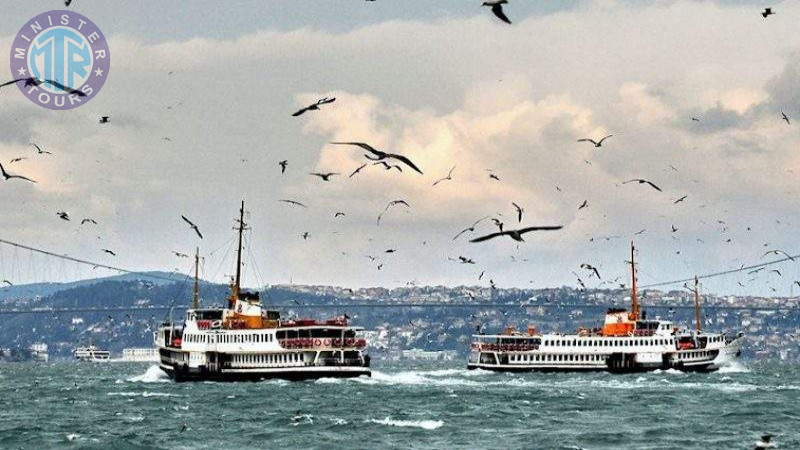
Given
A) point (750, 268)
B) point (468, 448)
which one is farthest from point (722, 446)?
point (750, 268)

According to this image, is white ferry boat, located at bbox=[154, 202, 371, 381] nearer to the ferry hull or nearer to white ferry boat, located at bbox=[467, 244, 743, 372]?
the ferry hull

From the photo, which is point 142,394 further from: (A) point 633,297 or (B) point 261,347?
(A) point 633,297

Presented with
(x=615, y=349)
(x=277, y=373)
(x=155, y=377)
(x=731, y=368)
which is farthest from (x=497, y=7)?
(x=731, y=368)

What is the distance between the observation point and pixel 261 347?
3494 inches

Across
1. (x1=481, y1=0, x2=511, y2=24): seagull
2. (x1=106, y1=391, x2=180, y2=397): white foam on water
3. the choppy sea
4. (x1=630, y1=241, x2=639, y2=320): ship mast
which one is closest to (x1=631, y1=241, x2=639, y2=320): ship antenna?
(x1=630, y1=241, x2=639, y2=320): ship mast

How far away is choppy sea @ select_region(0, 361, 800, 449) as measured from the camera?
51312 mm

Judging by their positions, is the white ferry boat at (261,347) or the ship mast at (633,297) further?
the ship mast at (633,297)

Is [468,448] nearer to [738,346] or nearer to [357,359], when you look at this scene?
[357,359]

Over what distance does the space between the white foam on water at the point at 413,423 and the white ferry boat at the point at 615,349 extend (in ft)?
183

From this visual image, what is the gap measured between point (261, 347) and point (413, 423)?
106 feet

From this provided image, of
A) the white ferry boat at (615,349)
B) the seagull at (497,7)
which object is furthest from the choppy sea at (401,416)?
the seagull at (497,7)

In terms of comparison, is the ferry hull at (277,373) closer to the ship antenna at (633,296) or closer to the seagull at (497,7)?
the ship antenna at (633,296)

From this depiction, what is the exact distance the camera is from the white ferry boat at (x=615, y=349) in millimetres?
114000

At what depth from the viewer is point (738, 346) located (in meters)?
138
